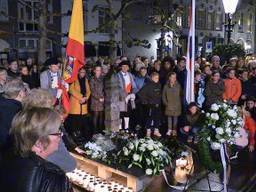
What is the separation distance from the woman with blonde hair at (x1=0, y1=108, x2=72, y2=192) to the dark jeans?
6.90 metres

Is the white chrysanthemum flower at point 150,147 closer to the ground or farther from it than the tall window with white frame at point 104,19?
closer to the ground

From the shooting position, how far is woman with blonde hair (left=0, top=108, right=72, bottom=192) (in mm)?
2203

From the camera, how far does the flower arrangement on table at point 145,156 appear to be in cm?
552

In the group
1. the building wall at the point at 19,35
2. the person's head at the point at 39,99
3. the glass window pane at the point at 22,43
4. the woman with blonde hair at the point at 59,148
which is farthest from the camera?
the glass window pane at the point at 22,43

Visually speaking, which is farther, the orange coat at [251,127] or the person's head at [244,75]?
the person's head at [244,75]

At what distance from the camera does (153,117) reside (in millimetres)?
9328

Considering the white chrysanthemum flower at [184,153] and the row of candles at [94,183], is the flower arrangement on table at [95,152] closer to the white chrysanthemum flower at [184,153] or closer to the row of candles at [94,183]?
the row of candles at [94,183]

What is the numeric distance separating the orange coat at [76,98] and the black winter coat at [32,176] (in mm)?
6101

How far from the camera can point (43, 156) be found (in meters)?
2.40

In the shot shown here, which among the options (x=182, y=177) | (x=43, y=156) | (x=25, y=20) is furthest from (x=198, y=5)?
(x=43, y=156)

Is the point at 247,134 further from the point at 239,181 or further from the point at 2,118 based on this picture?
the point at 2,118

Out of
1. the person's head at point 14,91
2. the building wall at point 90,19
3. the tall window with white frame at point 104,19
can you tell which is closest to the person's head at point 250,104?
the person's head at point 14,91

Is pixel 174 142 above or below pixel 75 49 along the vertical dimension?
below

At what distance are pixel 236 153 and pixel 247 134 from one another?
708 mm
